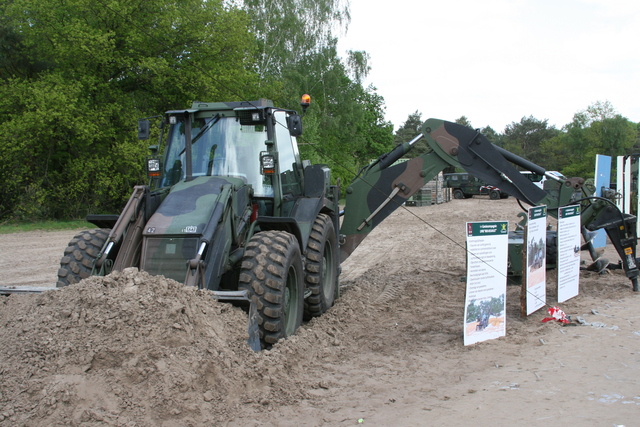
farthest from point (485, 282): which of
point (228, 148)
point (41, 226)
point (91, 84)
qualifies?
point (91, 84)

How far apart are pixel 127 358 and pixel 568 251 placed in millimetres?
6230

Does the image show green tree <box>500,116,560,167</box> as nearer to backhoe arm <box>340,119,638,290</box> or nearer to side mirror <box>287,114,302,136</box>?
backhoe arm <box>340,119,638,290</box>

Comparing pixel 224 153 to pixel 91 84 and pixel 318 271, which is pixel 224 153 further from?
pixel 91 84

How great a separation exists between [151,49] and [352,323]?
1903cm

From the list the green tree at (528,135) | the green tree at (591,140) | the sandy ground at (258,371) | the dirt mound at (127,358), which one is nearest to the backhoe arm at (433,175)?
the sandy ground at (258,371)

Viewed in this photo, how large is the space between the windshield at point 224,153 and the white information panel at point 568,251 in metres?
4.07

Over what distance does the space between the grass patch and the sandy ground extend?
613 inches

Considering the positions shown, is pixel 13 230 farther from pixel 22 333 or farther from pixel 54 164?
pixel 22 333

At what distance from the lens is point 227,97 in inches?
971

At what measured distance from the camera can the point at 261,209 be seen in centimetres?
646

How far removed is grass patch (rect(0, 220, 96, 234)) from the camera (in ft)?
60.2

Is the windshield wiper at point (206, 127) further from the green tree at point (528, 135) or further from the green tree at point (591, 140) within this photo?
the green tree at point (528, 135)

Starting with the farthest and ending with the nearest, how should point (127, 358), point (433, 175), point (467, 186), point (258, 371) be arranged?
point (467, 186), point (433, 175), point (258, 371), point (127, 358)

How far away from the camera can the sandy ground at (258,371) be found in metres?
3.67
